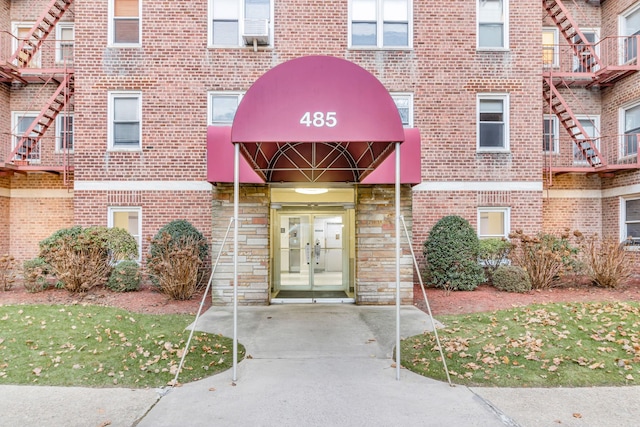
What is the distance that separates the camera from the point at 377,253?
32.9ft

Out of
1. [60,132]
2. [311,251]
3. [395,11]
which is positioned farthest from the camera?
[60,132]

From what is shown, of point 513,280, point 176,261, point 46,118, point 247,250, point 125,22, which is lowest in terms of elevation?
point 513,280

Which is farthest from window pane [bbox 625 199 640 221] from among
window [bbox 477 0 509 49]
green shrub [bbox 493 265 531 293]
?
window [bbox 477 0 509 49]

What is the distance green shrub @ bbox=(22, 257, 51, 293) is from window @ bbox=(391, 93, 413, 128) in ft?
36.0

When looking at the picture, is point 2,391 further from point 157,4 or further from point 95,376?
point 157,4

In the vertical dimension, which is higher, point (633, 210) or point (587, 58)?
point (587, 58)

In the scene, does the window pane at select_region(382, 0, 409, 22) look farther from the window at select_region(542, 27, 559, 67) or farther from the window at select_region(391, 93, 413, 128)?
the window at select_region(542, 27, 559, 67)

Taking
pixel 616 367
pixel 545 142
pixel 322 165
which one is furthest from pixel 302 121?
pixel 545 142

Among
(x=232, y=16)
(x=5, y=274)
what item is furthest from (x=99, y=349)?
(x=232, y=16)

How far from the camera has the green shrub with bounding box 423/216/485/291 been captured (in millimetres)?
11266

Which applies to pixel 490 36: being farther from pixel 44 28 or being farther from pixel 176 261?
pixel 44 28

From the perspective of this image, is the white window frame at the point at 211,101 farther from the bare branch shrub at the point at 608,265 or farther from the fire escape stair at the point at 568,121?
the bare branch shrub at the point at 608,265

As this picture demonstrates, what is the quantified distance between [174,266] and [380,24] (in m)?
9.80

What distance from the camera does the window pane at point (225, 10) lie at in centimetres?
1327
